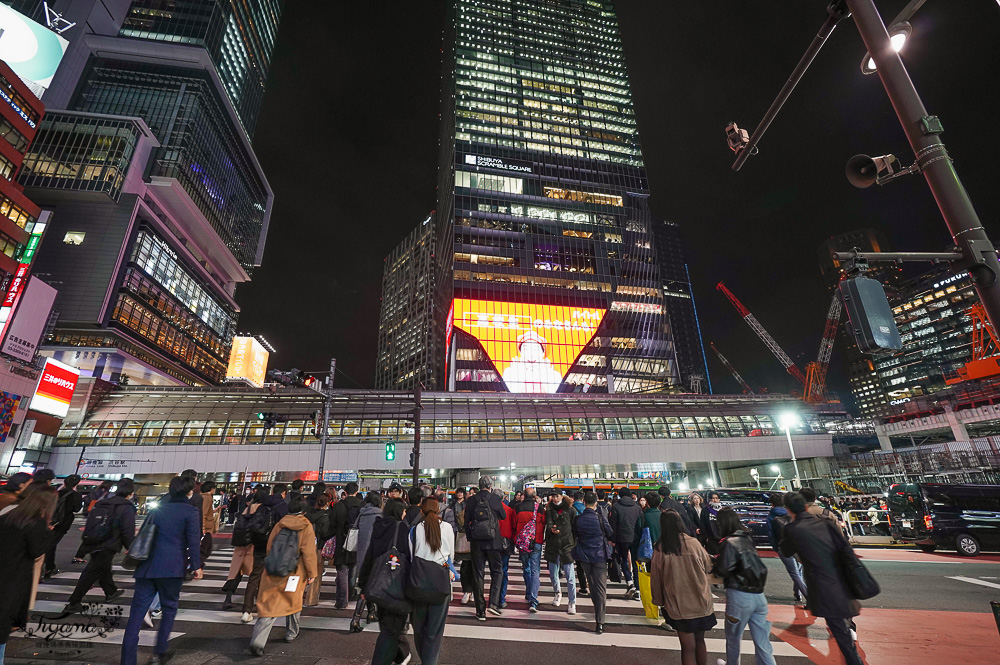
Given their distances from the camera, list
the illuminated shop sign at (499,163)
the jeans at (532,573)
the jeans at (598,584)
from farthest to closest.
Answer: the illuminated shop sign at (499,163) → the jeans at (532,573) → the jeans at (598,584)

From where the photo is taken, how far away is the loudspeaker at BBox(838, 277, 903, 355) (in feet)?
12.0

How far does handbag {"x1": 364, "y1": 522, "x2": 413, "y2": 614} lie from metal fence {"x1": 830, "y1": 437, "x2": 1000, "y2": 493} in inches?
1394

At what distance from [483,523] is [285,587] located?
3489 millimetres

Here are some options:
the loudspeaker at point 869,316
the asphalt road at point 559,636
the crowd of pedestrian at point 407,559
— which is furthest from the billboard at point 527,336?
the loudspeaker at point 869,316

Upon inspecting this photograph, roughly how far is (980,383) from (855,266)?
62.7 m

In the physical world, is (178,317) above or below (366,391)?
above

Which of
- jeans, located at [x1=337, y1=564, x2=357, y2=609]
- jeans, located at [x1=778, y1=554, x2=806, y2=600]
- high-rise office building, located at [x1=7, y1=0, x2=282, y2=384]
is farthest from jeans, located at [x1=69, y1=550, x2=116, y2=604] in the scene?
high-rise office building, located at [x1=7, y1=0, x2=282, y2=384]

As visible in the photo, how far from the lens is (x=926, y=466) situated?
3338cm

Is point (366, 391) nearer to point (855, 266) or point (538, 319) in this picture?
point (538, 319)

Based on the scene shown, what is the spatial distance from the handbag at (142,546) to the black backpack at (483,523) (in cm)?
493

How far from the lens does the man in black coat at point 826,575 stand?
15.5 feet

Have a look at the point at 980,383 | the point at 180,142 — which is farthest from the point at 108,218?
the point at 980,383

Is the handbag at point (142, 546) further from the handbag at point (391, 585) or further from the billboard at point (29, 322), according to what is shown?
the billboard at point (29, 322)

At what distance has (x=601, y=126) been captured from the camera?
330 feet
